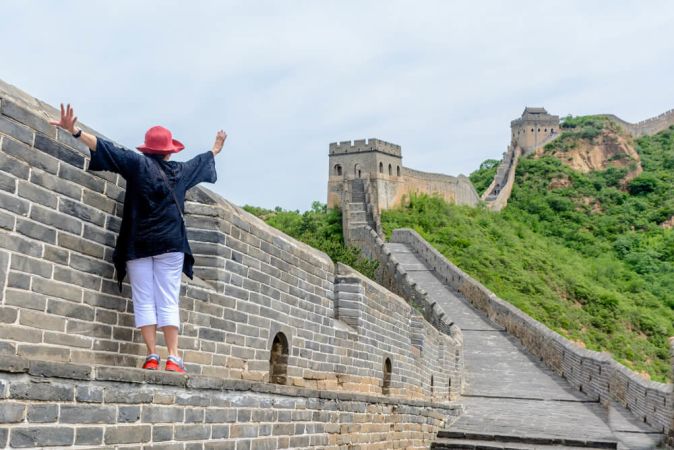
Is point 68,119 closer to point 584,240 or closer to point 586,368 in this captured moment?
point 586,368

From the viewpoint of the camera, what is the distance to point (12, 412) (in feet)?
12.8

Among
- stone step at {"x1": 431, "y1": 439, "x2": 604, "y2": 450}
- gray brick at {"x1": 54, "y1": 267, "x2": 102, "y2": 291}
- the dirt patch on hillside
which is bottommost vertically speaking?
stone step at {"x1": 431, "y1": 439, "x2": 604, "y2": 450}

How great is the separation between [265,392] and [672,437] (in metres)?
9.06

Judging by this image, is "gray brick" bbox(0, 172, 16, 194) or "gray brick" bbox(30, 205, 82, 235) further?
"gray brick" bbox(30, 205, 82, 235)

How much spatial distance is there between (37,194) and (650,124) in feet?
259

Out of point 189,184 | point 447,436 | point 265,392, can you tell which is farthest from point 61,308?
point 447,436

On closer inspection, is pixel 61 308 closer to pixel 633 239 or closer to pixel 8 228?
pixel 8 228

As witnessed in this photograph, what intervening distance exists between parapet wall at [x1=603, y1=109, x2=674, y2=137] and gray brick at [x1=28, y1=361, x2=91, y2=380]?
76301mm

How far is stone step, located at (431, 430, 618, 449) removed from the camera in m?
13.1

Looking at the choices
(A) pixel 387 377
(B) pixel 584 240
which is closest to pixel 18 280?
(A) pixel 387 377

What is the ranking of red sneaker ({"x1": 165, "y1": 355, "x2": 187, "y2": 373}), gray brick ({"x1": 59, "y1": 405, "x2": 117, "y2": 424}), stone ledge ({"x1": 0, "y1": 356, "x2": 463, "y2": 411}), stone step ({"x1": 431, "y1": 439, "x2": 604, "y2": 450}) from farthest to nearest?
1. stone step ({"x1": 431, "y1": 439, "x2": 604, "y2": 450})
2. red sneaker ({"x1": 165, "y1": 355, "x2": 187, "y2": 373})
3. gray brick ({"x1": 59, "y1": 405, "x2": 117, "y2": 424})
4. stone ledge ({"x1": 0, "y1": 356, "x2": 463, "y2": 411})

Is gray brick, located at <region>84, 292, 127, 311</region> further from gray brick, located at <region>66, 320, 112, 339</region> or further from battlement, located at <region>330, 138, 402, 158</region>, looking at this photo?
battlement, located at <region>330, 138, 402, 158</region>

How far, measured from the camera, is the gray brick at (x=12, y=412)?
152 inches

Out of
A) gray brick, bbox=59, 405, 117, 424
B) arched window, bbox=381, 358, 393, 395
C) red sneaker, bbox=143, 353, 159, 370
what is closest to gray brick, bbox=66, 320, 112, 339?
red sneaker, bbox=143, 353, 159, 370
